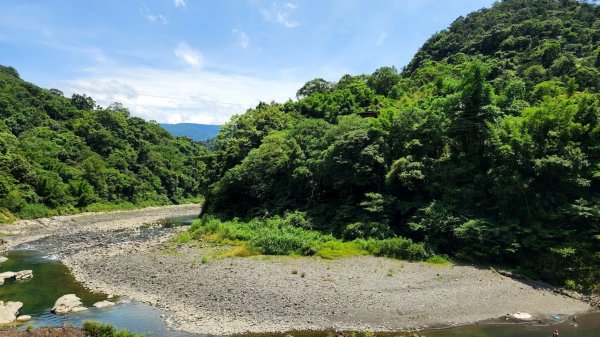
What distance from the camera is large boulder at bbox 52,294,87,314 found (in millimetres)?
21283

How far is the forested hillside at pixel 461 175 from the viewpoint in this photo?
26516 millimetres

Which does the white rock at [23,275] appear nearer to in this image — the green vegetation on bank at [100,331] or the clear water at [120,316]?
the clear water at [120,316]

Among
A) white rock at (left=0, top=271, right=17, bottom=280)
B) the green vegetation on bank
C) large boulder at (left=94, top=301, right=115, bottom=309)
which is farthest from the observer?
white rock at (left=0, top=271, right=17, bottom=280)

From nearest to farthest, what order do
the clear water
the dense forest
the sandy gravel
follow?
the clear water < the sandy gravel < the dense forest

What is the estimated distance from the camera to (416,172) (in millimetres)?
32312

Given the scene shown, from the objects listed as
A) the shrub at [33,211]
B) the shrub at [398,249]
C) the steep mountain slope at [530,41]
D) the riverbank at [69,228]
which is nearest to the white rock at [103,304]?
the shrub at [398,249]

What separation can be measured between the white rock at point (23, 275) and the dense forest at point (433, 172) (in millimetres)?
15847

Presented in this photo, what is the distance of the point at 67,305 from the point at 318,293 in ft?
44.6

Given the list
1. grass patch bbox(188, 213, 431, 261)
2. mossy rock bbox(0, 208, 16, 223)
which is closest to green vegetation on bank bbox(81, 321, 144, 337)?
grass patch bbox(188, 213, 431, 261)

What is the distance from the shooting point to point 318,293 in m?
22.7

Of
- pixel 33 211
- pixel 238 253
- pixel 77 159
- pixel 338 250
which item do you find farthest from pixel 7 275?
pixel 77 159

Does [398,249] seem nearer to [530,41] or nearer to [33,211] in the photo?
[33,211]

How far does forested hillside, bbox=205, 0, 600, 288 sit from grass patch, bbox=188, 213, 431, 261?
4.11 feet

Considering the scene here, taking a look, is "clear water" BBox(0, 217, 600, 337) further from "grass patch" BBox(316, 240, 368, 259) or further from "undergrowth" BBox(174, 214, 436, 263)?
"grass patch" BBox(316, 240, 368, 259)
